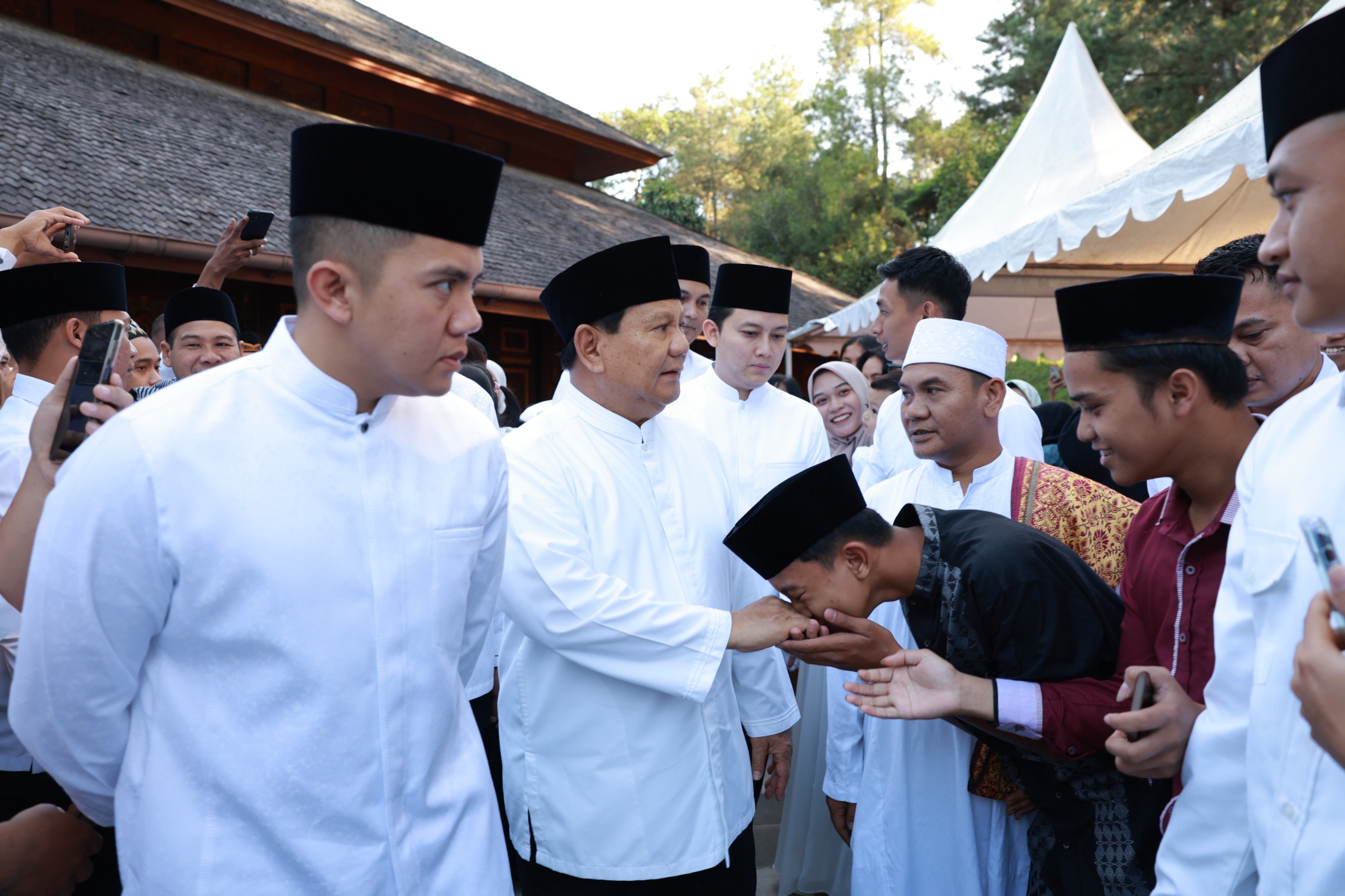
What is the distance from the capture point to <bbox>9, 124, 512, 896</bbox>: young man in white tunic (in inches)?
56.3

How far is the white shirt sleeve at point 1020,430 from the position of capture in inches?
147

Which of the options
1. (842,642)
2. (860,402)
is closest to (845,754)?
(842,642)

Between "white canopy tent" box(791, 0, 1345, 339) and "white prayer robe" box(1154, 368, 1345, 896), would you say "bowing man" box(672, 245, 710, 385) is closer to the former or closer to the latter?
"white canopy tent" box(791, 0, 1345, 339)

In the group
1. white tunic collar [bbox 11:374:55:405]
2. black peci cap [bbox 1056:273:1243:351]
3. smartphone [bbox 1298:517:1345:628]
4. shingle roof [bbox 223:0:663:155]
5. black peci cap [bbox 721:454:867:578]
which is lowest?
black peci cap [bbox 721:454:867:578]

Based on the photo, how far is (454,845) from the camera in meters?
1.65

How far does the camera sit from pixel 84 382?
1642 millimetres

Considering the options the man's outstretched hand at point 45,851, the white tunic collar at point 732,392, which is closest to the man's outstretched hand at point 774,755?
the man's outstretched hand at point 45,851

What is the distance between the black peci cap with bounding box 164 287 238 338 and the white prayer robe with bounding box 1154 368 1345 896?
413cm

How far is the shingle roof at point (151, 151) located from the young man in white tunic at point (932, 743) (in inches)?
263

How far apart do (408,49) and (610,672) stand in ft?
44.3

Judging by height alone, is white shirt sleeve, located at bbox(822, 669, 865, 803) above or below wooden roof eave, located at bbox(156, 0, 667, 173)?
below

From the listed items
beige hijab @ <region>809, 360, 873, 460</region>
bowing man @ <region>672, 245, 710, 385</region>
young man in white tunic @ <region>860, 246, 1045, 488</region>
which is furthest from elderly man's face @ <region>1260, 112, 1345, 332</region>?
beige hijab @ <region>809, 360, 873, 460</region>

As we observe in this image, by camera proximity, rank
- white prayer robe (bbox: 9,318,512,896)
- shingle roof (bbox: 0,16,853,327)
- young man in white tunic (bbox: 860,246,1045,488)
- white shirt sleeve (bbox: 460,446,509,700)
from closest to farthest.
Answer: white prayer robe (bbox: 9,318,512,896) → white shirt sleeve (bbox: 460,446,509,700) → young man in white tunic (bbox: 860,246,1045,488) → shingle roof (bbox: 0,16,853,327)

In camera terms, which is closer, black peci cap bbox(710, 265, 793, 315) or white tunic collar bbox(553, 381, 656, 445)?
white tunic collar bbox(553, 381, 656, 445)
